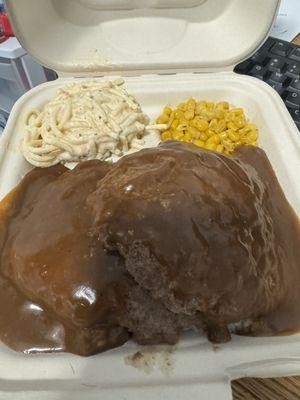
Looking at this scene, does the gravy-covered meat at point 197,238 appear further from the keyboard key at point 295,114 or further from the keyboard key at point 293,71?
the keyboard key at point 293,71

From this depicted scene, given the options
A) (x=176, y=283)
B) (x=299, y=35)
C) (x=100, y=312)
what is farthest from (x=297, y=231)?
(x=299, y=35)

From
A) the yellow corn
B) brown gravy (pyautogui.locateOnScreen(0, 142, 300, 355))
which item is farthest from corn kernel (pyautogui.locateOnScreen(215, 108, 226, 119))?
brown gravy (pyautogui.locateOnScreen(0, 142, 300, 355))

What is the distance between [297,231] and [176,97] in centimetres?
101

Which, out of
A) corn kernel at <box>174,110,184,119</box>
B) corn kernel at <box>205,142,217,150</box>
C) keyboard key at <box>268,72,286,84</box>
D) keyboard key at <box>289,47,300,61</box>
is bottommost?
corn kernel at <box>205,142,217,150</box>

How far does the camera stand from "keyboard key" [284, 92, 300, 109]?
204cm

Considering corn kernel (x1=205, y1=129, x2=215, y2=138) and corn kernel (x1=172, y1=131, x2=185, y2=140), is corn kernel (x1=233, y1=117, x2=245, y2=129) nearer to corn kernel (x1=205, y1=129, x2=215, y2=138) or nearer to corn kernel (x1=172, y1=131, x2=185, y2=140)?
corn kernel (x1=205, y1=129, x2=215, y2=138)

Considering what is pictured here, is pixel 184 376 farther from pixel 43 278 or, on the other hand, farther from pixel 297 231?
pixel 297 231

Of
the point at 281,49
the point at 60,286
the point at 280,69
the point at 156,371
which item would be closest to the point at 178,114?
the point at 280,69

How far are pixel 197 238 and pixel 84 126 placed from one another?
1.02 m

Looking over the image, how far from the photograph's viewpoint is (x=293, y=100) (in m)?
2.06

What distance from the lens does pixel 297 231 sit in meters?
1.49

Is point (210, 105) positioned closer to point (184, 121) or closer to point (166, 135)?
point (184, 121)

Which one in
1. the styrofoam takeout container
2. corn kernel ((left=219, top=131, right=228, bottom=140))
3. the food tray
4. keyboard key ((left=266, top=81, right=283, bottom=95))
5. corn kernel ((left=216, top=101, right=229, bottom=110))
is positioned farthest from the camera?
keyboard key ((left=266, top=81, right=283, bottom=95))

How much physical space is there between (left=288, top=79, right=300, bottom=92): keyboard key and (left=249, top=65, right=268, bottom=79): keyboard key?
17 centimetres
